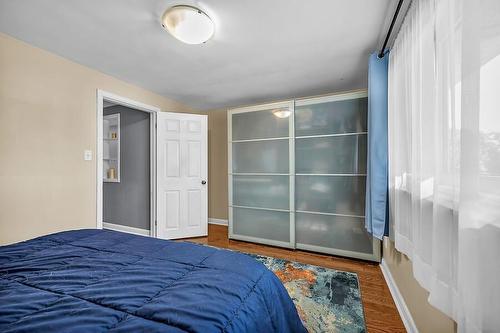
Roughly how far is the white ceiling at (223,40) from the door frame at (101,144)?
0.30 meters

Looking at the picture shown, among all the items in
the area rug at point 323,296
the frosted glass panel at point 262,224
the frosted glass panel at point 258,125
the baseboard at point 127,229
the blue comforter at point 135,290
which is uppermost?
the frosted glass panel at point 258,125

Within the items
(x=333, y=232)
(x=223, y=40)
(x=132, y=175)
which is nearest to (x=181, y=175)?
(x=132, y=175)

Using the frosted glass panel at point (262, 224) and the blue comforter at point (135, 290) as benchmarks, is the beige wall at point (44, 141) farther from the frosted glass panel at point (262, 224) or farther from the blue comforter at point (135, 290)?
the frosted glass panel at point (262, 224)

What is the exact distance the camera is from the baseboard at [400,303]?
57.2 inches

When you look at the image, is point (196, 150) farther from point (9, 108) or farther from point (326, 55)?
point (326, 55)

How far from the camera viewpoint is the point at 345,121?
274 centimetres

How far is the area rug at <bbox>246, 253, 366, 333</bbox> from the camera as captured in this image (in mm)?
1559

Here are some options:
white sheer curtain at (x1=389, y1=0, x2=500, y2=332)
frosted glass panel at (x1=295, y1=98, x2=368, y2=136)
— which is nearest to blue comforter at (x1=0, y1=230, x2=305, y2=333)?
white sheer curtain at (x1=389, y1=0, x2=500, y2=332)

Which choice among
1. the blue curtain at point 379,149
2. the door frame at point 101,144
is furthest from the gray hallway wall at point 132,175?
the blue curtain at point 379,149

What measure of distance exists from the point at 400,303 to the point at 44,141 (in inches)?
144

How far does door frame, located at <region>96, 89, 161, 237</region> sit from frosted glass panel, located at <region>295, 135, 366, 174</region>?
2307 mm

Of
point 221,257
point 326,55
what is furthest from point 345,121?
point 221,257

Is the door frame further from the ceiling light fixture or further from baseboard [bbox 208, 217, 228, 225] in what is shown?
the ceiling light fixture

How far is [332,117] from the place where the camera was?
9.22ft
